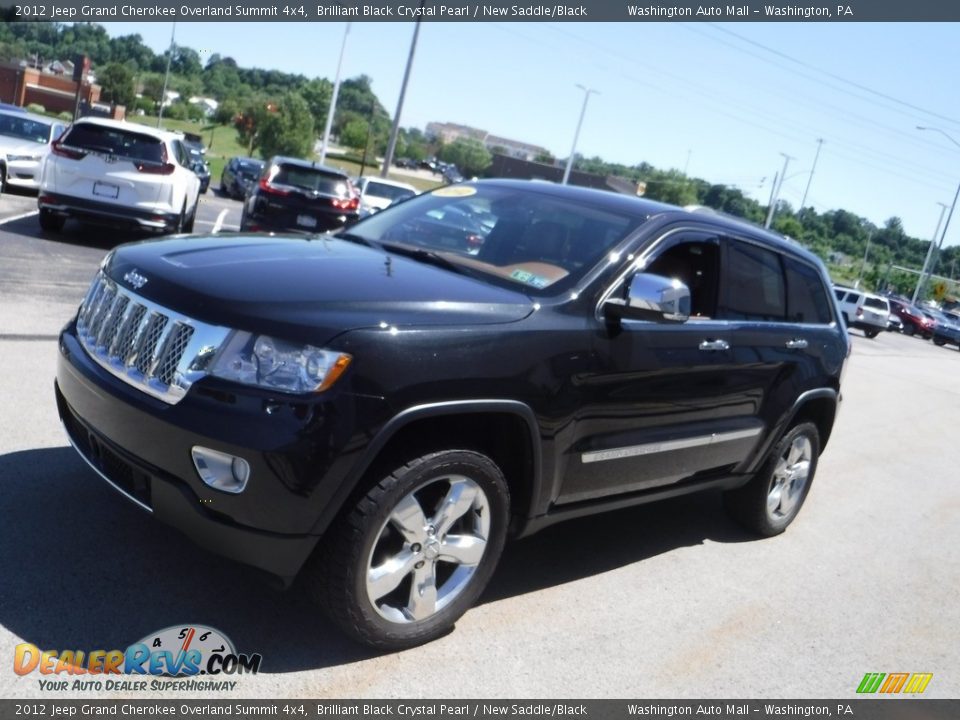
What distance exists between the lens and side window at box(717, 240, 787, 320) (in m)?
5.04

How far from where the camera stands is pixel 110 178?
12.0m

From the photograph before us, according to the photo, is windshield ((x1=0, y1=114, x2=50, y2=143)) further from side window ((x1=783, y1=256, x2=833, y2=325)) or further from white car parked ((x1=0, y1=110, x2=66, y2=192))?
side window ((x1=783, y1=256, x2=833, y2=325))

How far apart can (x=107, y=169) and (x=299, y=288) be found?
9.64 metres

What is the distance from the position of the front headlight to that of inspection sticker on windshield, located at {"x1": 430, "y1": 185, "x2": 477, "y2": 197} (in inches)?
84.4

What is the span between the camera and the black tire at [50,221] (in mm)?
12442

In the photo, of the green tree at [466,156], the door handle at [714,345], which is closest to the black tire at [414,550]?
the door handle at [714,345]

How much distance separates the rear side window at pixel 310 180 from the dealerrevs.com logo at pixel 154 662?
36.6ft

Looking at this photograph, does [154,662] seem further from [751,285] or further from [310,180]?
[310,180]

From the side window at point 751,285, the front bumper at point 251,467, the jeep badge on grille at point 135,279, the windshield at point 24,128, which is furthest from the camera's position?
the windshield at point 24,128

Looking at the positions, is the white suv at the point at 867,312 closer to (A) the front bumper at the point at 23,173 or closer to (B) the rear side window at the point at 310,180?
(B) the rear side window at the point at 310,180

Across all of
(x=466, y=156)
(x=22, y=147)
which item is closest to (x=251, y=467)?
(x=22, y=147)

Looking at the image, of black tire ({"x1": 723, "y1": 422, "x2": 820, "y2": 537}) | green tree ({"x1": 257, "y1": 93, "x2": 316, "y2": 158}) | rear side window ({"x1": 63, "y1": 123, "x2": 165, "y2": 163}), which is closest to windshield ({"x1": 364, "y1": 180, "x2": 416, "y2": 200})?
rear side window ({"x1": 63, "y1": 123, "x2": 165, "y2": 163})

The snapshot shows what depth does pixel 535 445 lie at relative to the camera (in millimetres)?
3787
